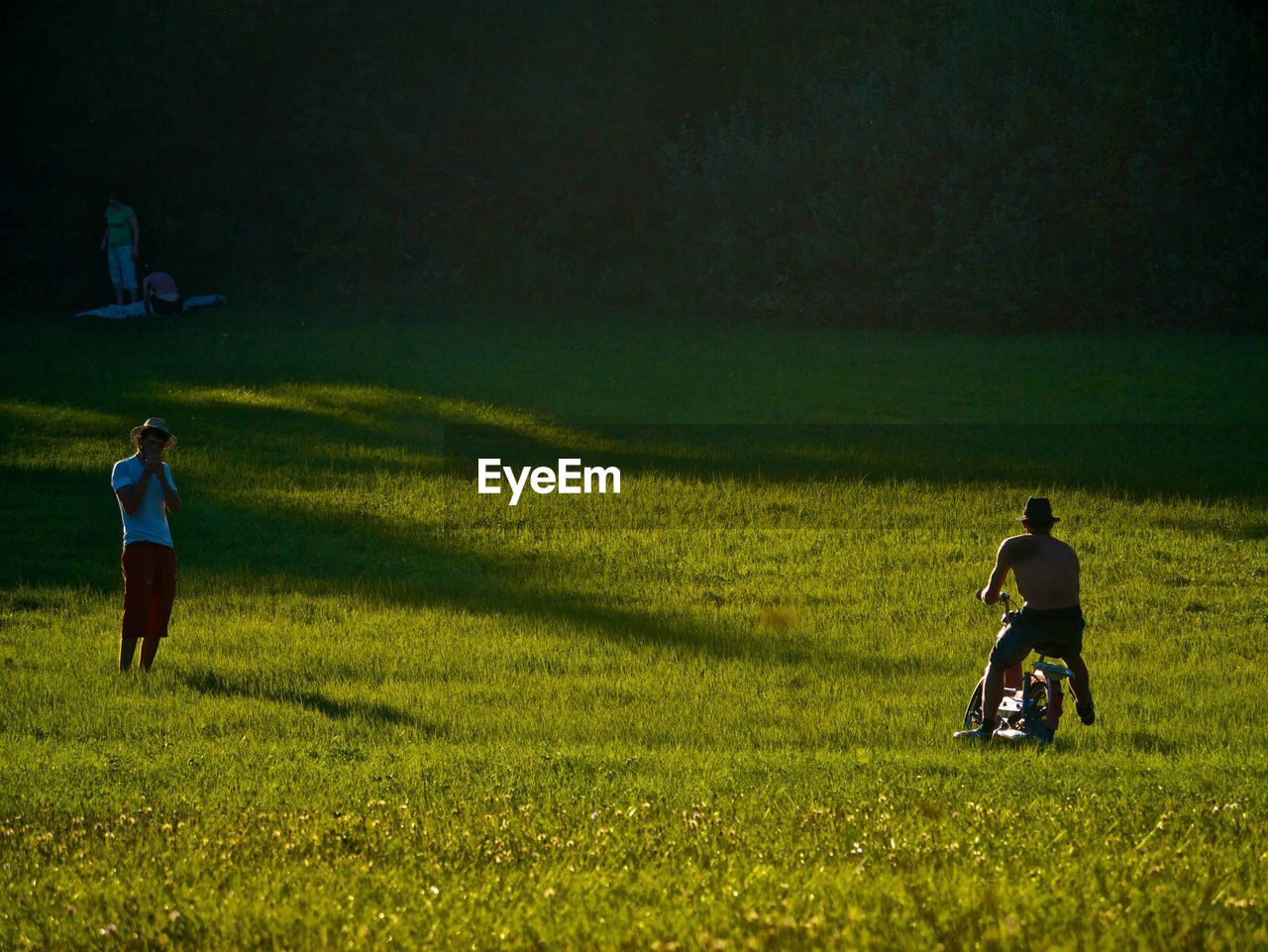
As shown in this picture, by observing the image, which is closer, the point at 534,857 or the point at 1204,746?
the point at 534,857

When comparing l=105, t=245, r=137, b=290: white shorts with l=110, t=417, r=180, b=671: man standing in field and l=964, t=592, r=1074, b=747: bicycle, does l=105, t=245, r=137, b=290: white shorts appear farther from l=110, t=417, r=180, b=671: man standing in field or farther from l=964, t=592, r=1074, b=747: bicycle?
l=964, t=592, r=1074, b=747: bicycle

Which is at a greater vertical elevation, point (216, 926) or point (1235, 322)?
point (1235, 322)

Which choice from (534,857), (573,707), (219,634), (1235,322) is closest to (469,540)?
(219,634)

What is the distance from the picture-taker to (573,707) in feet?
35.7

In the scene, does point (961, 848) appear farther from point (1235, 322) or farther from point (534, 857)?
point (1235, 322)

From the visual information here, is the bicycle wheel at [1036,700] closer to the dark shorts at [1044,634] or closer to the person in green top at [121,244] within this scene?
the dark shorts at [1044,634]

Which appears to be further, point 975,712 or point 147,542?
point 147,542

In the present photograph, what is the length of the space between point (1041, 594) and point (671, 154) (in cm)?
4056

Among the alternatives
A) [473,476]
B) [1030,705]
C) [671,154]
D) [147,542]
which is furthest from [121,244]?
[1030,705]

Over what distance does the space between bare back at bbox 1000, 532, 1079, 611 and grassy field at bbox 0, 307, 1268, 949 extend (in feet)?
3.01

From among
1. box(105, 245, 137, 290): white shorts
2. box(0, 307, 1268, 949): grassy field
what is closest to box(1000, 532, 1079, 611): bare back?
box(0, 307, 1268, 949): grassy field

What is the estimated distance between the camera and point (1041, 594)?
29.5 feet

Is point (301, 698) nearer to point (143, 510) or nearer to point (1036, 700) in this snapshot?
point (143, 510)

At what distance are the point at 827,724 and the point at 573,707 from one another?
5.74ft
